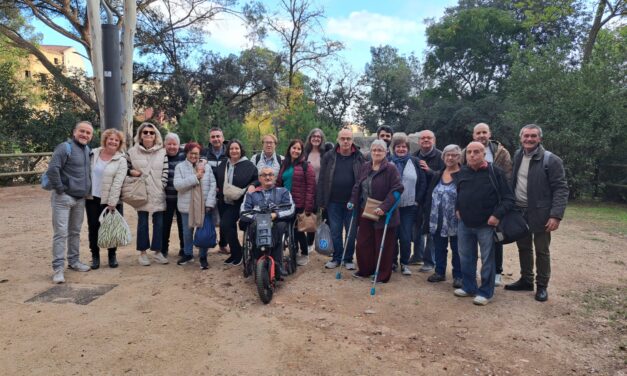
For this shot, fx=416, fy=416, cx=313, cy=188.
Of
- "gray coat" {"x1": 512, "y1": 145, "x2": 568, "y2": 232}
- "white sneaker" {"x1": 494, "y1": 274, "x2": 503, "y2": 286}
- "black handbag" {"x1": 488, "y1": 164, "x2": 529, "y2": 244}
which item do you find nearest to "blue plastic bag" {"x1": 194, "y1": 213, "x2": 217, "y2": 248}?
"black handbag" {"x1": 488, "y1": 164, "x2": 529, "y2": 244}

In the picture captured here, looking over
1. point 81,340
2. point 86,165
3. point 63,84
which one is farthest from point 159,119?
point 81,340

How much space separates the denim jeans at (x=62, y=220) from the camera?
473 cm

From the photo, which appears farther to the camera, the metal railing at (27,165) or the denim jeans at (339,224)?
the metal railing at (27,165)

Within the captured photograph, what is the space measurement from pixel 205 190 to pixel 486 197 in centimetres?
330

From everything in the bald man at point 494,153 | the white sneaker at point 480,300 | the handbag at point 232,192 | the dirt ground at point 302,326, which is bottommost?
the dirt ground at point 302,326

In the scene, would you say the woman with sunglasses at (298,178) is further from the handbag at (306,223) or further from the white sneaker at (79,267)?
the white sneaker at (79,267)

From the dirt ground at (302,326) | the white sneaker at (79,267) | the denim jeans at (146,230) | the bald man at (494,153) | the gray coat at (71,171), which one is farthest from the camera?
the denim jeans at (146,230)

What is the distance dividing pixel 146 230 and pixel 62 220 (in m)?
0.97

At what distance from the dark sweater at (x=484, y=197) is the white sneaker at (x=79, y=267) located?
4.51 metres

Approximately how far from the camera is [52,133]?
49.8 feet

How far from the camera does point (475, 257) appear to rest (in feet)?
14.4

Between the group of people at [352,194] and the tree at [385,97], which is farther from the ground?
the tree at [385,97]

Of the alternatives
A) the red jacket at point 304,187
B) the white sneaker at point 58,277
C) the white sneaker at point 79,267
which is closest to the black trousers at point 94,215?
the white sneaker at point 79,267

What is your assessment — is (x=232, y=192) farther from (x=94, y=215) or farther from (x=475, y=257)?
(x=475, y=257)
